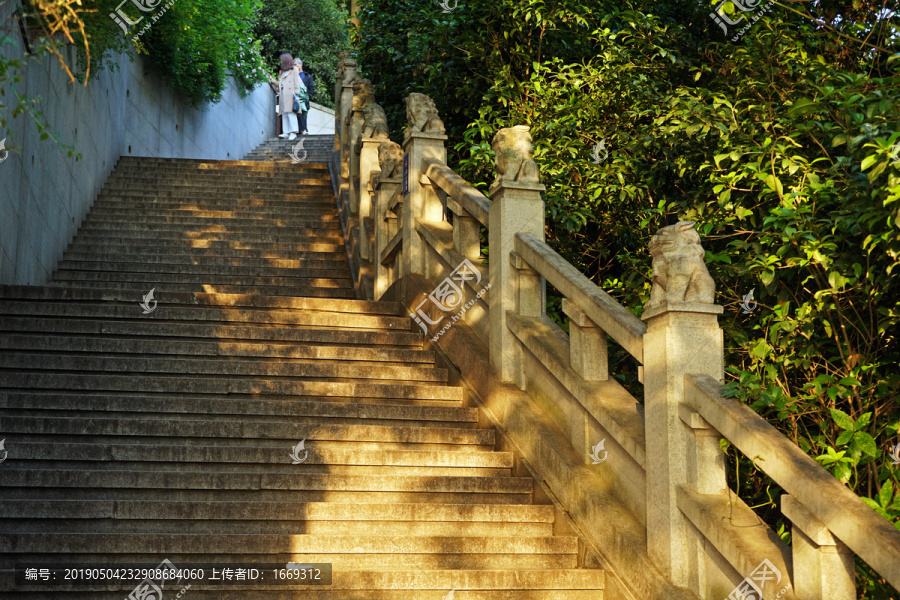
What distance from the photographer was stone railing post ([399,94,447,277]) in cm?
894

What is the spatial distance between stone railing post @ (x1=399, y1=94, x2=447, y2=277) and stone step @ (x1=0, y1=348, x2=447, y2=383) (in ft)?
5.39

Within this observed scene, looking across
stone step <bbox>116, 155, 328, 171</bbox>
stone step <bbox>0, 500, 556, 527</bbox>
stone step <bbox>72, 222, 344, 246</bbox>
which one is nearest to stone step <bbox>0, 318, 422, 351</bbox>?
stone step <bbox>0, 500, 556, 527</bbox>

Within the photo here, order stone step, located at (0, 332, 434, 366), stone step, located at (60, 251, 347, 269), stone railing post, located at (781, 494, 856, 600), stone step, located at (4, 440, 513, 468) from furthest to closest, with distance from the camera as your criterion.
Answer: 1. stone step, located at (60, 251, 347, 269)
2. stone step, located at (0, 332, 434, 366)
3. stone step, located at (4, 440, 513, 468)
4. stone railing post, located at (781, 494, 856, 600)

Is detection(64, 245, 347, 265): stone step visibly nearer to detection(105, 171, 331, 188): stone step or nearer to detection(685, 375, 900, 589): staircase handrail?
detection(105, 171, 331, 188): stone step

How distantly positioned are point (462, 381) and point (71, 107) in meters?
6.68

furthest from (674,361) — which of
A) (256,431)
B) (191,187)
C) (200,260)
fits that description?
(191,187)

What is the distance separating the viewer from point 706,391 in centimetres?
441

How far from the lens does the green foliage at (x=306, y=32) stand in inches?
1155

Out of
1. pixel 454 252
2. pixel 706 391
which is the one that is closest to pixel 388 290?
pixel 454 252

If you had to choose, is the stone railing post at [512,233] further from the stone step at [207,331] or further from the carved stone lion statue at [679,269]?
the carved stone lion statue at [679,269]

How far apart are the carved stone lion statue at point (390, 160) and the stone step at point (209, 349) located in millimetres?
2874

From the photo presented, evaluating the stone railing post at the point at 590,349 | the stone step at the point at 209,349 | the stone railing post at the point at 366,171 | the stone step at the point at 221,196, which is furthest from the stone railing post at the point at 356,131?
the stone railing post at the point at 590,349

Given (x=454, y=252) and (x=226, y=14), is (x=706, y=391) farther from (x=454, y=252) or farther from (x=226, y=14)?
(x=226, y=14)

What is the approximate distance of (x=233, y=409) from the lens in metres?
6.50
